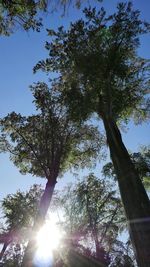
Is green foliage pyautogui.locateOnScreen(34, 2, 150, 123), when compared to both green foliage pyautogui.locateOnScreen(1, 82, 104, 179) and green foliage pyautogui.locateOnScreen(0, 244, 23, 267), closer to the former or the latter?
green foliage pyautogui.locateOnScreen(1, 82, 104, 179)

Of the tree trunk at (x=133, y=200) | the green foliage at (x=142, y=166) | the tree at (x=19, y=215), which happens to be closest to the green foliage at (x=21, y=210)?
the tree at (x=19, y=215)

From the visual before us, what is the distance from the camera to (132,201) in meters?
7.99

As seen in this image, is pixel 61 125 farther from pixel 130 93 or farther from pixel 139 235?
pixel 139 235

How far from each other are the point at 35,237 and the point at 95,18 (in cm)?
1405

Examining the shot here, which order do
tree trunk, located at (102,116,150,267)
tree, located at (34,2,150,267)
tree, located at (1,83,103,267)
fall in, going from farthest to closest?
tree, located at (1,83,103,267), tree, located at (34,2,150,267), tree trunk, located at (102,116,150,267)

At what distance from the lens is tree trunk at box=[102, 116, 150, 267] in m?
A: 6.71

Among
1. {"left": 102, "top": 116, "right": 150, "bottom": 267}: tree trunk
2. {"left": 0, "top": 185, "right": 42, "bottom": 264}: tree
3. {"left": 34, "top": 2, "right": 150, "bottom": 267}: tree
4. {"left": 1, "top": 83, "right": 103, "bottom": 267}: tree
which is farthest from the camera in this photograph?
{"left": 0, "top": 185, "right": 42, "bottom": 264}: tree

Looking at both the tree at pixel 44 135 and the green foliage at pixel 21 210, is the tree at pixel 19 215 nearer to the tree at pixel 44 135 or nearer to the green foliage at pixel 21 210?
the green foliage at pixel 21 210

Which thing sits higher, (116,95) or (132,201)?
(116,95)

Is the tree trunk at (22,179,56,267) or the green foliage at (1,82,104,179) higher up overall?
the green foliage at (1,82,104,179)

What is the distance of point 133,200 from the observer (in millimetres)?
8000

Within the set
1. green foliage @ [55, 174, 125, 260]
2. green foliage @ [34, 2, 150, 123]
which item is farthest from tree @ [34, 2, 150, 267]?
green foliage @ [55, 174, 125, 260]

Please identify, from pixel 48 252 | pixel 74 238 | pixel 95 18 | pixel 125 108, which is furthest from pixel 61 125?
pixel 74 238

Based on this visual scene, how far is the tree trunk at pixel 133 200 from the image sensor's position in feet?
22.0
